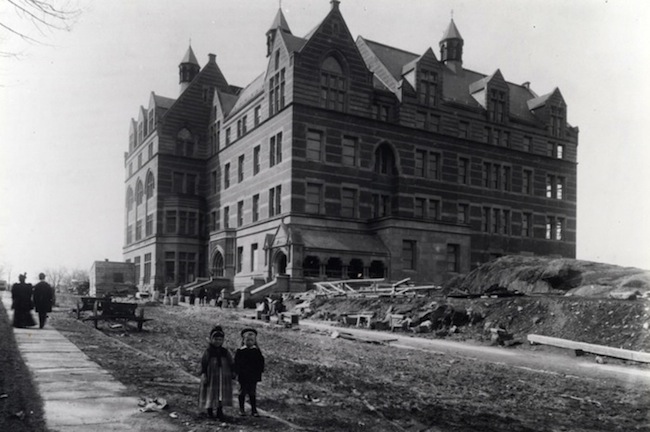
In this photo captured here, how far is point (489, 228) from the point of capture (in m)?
50.6

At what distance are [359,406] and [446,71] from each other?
51.3 m

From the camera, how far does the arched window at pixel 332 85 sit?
42000mm

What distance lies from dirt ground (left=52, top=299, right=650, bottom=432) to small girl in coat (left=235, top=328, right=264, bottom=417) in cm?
32

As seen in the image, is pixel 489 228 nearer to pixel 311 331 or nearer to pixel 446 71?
pixel 446 71

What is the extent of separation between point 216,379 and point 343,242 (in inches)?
1275

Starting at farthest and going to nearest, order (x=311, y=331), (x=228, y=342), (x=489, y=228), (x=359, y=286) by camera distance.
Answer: (x=489, y=228) → (x=359, y=286) → (x=311, y=331) → (x=228, y=342)

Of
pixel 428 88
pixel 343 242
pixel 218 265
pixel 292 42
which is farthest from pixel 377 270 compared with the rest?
pixel 292 42

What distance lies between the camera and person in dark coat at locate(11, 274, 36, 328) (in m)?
18.8

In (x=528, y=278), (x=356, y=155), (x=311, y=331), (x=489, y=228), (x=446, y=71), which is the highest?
(x=446, y=71)

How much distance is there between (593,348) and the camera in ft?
51.6

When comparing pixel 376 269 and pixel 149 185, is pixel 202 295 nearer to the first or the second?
pixel 376 269

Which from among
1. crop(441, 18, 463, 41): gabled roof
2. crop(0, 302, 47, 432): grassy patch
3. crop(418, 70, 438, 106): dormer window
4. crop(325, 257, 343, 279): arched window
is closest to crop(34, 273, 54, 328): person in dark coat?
crop(0, 302, 47, 432): grassy patch

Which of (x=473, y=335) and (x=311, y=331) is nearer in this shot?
(x=473, y=335)

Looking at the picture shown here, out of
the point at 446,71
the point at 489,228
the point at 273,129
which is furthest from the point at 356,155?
the point at 446,71
